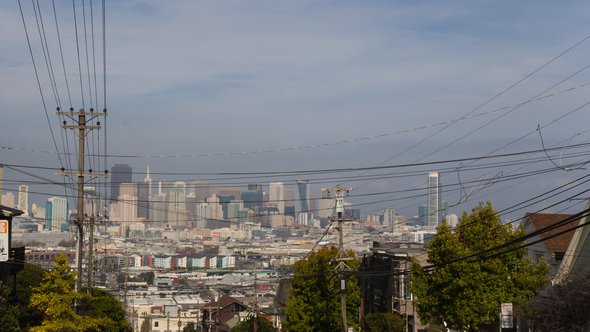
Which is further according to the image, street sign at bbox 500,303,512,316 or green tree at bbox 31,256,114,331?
green tree at bbox 31,256,114,331

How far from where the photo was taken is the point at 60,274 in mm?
42812

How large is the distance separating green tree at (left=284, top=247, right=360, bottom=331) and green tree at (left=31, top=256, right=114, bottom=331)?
18.9m

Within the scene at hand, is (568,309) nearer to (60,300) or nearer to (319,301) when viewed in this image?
(60,300)

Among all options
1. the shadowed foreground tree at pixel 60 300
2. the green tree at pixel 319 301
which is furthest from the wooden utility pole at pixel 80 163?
the green tree at pixel 319 301

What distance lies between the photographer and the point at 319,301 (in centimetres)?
6075

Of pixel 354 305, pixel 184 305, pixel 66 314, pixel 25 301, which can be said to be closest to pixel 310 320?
pixel 354 305

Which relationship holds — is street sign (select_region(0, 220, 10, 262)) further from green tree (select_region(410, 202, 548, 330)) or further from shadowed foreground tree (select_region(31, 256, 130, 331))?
green tree (select_region(410, 202, 548, 330))

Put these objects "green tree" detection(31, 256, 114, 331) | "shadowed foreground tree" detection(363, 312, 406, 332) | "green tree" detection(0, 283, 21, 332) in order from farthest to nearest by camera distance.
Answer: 1. "shadowed foreground tree" detection(363, 312, 406, 332)
2. "green tree" detection(31, 256, 114, 331)
3. "green tree" detection(0, 283, 21, 332)

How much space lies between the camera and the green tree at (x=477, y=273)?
40.3 metres

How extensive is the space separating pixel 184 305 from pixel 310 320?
134 meters

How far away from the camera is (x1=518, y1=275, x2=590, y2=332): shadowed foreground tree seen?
1194 inches

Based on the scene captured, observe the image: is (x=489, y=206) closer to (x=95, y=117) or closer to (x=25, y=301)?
(x=95, y=117)

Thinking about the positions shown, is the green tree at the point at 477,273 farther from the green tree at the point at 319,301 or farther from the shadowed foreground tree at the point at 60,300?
the green tree at the point at 319,301

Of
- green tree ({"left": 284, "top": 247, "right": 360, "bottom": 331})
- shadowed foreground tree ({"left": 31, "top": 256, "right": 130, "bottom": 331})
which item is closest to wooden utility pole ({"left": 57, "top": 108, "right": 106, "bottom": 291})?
shadowed foreground tree ({"left": 31, "top": 256, "right": 130, "bottom": 331})
